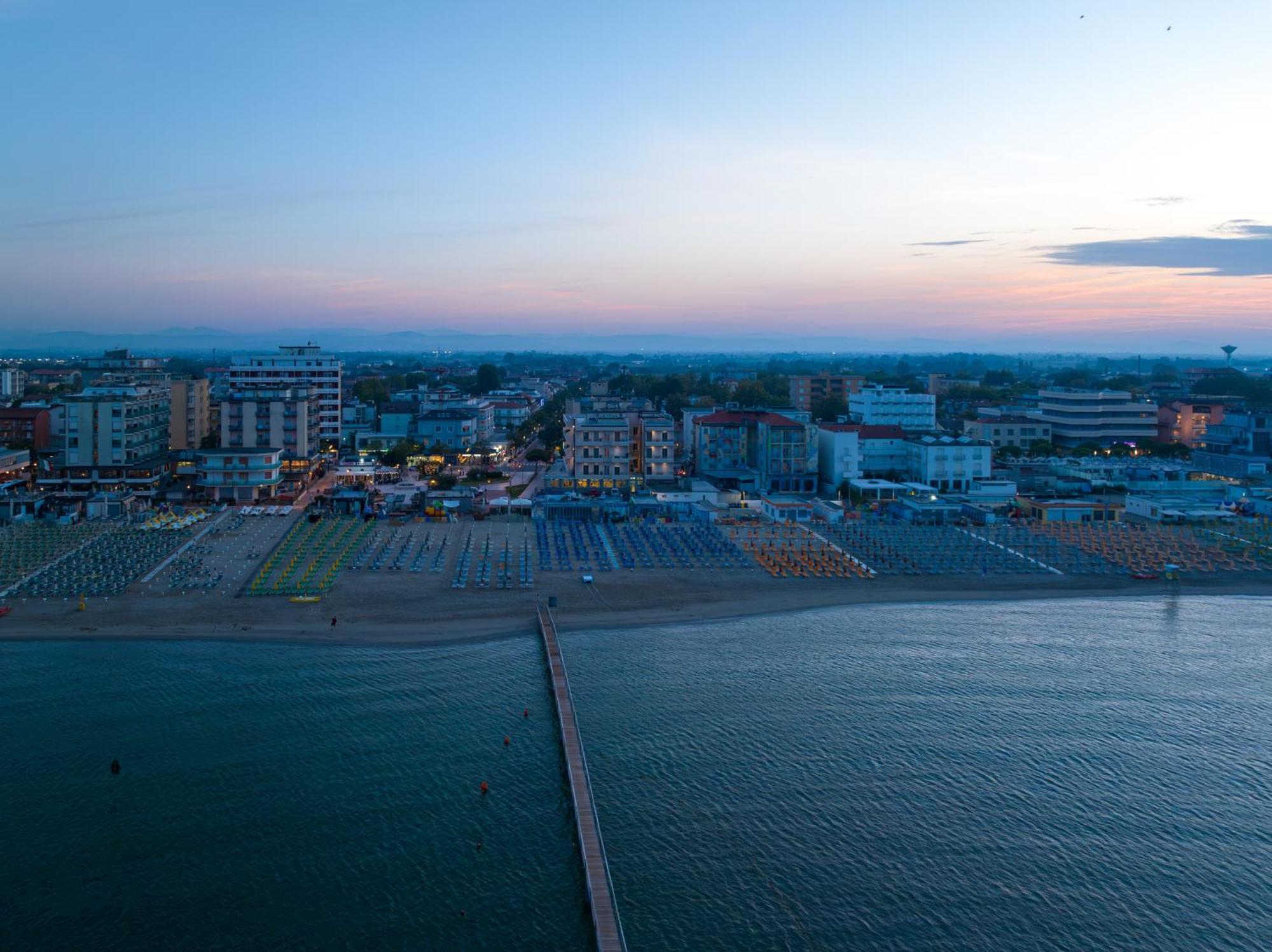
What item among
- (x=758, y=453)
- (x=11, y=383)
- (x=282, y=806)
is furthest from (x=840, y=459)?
(x=11, y=383)

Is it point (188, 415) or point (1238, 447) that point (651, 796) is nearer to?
point (188, 415)

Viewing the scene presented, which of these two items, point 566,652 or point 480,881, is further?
point 566,652

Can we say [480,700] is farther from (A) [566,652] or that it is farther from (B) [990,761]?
(B) [990,761]

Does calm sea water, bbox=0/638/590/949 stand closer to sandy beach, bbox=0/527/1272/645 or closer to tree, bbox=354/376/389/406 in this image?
sandy beach, bbox=0/527/1272/645

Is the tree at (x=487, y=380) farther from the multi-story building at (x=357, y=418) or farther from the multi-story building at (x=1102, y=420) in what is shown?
the multi-story building at (x=1102, y=420)

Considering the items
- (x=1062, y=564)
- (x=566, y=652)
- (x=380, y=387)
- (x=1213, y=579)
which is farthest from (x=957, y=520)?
(x=380, y=387)

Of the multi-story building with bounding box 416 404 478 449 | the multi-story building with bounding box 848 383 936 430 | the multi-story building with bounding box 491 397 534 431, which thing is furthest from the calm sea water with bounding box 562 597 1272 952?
the multi-story building with bounding box 491 397 534 431

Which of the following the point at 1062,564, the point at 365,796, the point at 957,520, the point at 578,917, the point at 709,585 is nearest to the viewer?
the point at 578,917

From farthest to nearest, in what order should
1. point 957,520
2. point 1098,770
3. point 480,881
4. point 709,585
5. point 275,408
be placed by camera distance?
point 275,408, point 957,520, point 709,585, point 1098,770, point 480,881
